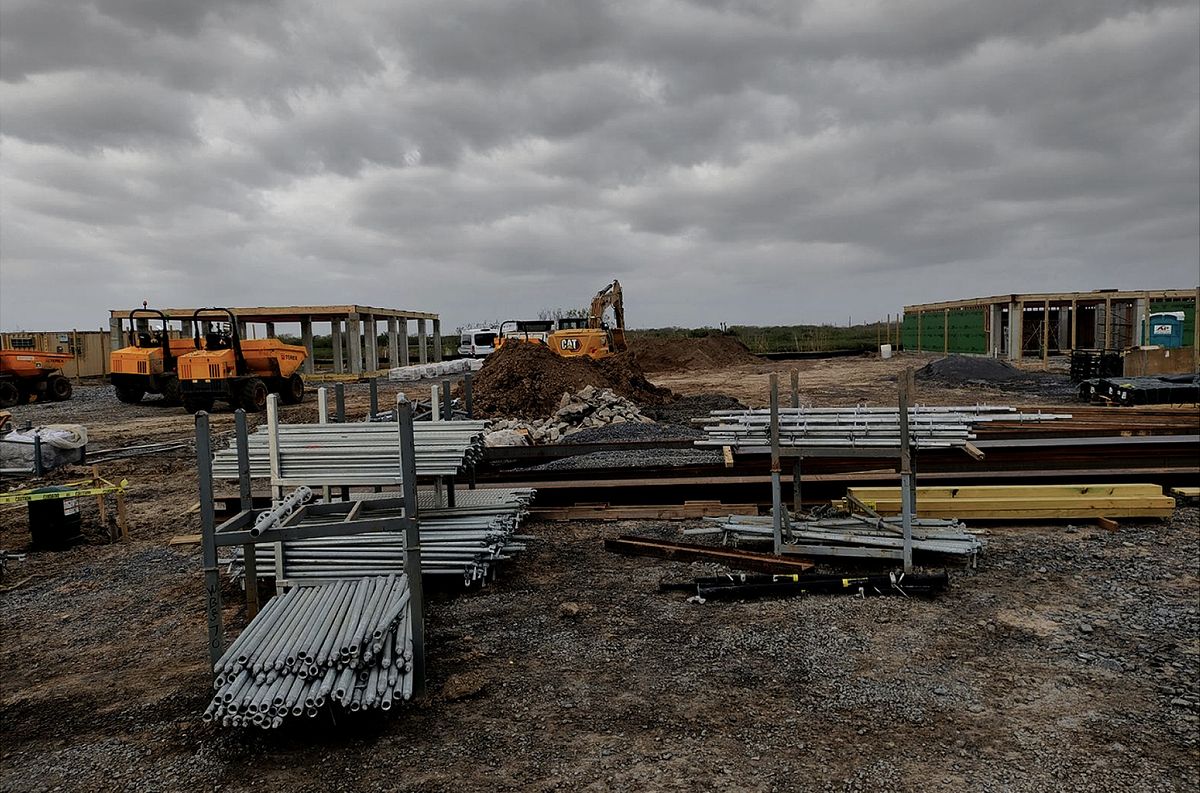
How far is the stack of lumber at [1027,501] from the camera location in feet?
29.6

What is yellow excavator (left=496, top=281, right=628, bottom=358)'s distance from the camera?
27.3 meters

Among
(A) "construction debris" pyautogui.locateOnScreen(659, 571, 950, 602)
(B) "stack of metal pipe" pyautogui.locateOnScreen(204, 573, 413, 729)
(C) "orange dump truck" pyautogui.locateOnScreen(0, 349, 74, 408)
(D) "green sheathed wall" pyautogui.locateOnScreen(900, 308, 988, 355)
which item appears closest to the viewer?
(B) "stack of metal pipe" pyautogui.locateOnScreen(204, 573, 413, 729)

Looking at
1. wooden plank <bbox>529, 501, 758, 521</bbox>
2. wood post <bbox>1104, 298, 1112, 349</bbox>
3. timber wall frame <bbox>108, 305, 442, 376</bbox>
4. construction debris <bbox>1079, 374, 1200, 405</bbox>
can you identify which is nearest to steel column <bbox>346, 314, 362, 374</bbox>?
timber wall frame <bbox>108, 305, 442, 376</bbox>

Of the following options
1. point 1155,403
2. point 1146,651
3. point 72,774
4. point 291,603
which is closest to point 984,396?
point 1155,403

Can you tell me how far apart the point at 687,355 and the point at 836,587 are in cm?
3952

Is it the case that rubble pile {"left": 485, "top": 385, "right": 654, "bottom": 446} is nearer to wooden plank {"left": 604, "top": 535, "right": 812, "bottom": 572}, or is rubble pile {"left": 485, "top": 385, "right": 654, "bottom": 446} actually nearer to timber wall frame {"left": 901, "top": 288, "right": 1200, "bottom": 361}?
wooden plank {"left": 604, "top": 535, "right": 812, "bottom": 572}

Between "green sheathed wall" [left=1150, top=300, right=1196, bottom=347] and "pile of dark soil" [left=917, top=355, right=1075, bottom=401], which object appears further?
"green sheathed wall" [left=1150, top=300, right=1196, bottom=347]

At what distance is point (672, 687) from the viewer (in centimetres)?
527

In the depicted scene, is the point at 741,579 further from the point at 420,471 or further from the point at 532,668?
the point at 420,471

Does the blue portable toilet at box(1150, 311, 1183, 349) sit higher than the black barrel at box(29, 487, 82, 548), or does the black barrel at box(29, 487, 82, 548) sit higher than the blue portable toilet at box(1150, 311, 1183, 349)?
the blue portable toilet at box(1150, 311, 1183, 349)

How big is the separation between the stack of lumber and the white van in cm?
3330

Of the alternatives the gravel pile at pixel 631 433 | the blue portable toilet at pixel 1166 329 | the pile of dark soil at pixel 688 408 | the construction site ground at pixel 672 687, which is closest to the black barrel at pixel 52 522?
the construction site ground at pixel 672 687

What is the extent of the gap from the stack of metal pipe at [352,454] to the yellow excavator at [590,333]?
1944cm

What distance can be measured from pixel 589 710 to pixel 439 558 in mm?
2732
